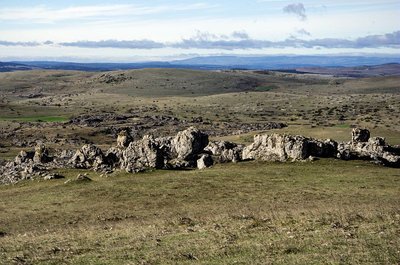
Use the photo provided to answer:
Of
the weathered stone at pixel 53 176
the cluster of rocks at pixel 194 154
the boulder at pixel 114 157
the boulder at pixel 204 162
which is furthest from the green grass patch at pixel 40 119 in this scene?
the boulder at pixel 204 162

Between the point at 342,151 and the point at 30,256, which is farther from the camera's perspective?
the point at 342,151

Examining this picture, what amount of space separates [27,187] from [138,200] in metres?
16.4

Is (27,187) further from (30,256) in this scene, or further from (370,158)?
(370,158)

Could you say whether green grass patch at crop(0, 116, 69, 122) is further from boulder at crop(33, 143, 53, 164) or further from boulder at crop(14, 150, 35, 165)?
boulder at crop(33, 143, 53, 164)

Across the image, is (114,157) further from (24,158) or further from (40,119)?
(40,119)

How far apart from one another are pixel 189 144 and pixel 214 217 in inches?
1278

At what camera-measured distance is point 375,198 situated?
146 feet

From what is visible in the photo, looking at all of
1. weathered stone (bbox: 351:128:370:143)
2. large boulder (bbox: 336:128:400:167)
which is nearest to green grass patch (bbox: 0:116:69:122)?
weathered stone (bbox: 351:128:370:143)

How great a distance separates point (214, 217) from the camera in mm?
37062

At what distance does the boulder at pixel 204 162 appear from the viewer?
63.3 meters

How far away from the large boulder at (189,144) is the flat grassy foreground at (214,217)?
7.70 metres

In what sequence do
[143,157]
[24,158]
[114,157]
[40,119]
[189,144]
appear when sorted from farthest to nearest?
[40,119] < [24,158] < [189,144] < [114,157] < [143,157]

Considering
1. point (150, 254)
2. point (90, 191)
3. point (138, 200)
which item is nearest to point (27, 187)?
point (90, 191)

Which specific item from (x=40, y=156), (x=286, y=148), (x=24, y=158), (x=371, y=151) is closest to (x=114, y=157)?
(x=40, y=156)
